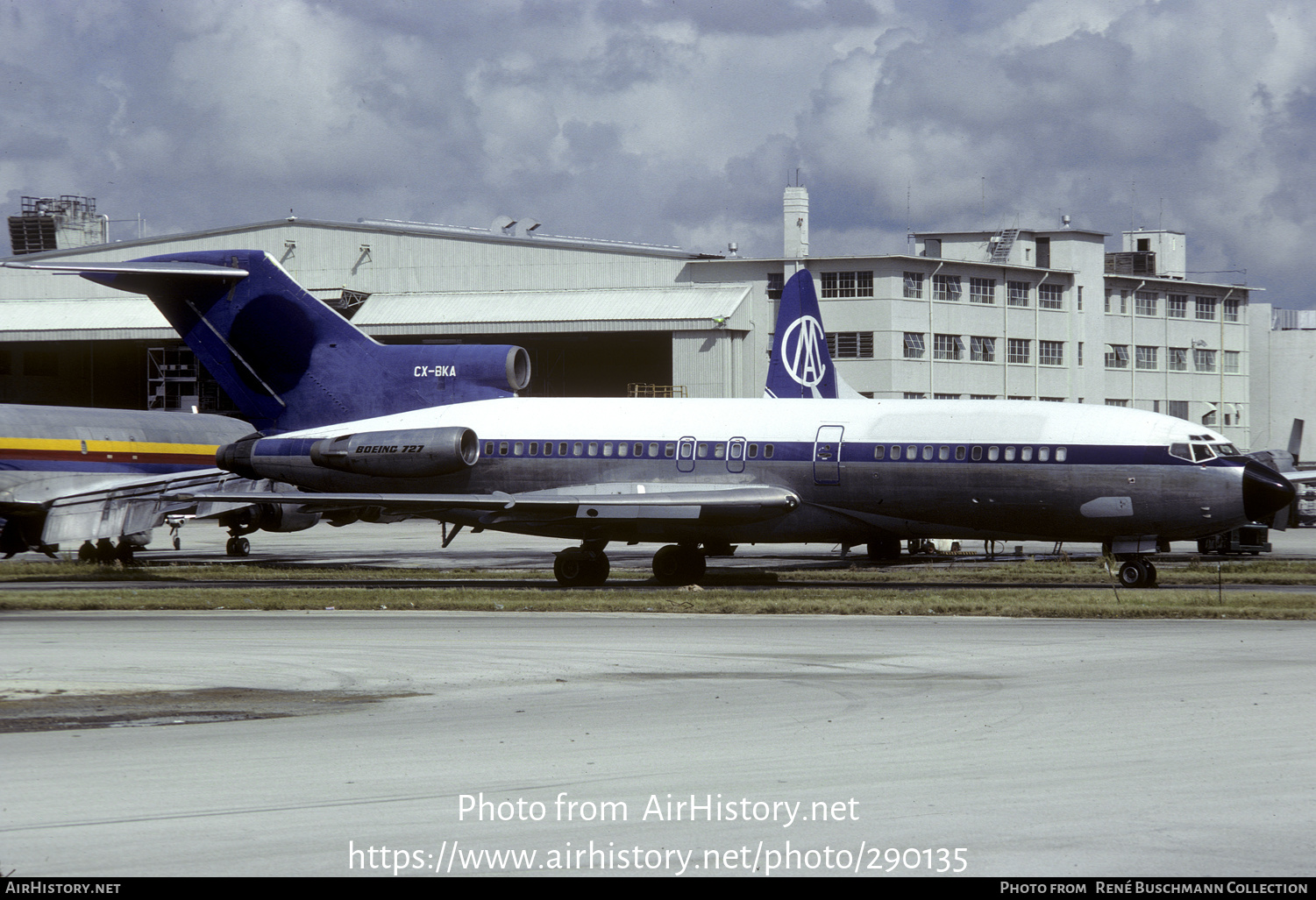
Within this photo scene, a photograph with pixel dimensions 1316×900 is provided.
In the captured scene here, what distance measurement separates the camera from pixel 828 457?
30.8 meters

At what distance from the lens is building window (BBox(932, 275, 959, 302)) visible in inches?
3324

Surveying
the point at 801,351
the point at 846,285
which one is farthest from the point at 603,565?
the point at 846,285

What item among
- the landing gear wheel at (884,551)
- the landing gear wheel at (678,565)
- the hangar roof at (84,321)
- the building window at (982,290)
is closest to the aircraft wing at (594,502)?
the landing gear wheel at (678,565)

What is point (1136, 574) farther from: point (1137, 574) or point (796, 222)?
point (796, 222)

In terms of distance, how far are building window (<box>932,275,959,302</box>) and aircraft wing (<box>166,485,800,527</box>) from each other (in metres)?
55.9

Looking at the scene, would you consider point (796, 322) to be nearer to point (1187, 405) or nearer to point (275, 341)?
point (275, 341)

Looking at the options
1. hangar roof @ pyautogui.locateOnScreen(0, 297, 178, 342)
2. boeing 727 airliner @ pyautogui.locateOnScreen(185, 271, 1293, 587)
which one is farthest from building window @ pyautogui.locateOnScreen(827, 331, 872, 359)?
boeing 727 airliner @ pyautogui.locateOnScreen(185, 271, 1293, 587)

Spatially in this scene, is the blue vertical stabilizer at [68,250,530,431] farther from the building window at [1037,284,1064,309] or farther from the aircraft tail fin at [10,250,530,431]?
the building window at [1037,284,1064,309]

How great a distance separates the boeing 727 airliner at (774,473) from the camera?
96.0ft

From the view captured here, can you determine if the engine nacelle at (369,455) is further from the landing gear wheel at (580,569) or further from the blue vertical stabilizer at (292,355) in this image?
the landing gear wheel at (580,569)

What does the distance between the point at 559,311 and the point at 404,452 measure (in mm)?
46679

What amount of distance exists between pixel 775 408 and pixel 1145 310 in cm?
7827

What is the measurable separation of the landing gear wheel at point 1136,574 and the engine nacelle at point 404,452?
47.7 ft
